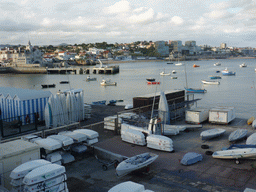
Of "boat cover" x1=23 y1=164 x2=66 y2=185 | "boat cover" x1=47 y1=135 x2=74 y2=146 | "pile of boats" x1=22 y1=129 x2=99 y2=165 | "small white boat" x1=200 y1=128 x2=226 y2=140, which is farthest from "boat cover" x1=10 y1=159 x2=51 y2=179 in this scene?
"small white boat" x1=200 y1=128 x2=226 y2=140

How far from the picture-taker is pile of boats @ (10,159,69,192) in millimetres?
7812

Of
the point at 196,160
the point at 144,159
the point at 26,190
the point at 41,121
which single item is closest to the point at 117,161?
the point at 144,159

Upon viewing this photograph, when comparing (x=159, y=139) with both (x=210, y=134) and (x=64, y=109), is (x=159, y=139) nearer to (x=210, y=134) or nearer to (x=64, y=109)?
(x=210, y=134)

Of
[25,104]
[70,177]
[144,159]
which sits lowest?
[70,177]

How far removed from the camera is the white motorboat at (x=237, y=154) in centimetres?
1114

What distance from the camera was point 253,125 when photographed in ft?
55.0

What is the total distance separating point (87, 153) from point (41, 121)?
672 cm

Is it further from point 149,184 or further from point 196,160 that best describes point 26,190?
point 196,160

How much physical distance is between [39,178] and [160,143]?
274 inches

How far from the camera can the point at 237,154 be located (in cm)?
1139

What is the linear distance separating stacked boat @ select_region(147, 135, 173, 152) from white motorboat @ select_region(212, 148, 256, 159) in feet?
7.56

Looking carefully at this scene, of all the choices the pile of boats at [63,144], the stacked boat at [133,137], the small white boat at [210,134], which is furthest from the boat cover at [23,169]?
the small white boat at [210,134]

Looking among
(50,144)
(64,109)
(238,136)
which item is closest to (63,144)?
(50,144)

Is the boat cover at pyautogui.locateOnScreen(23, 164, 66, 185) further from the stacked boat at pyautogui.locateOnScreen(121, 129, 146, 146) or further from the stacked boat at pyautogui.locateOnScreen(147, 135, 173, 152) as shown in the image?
the stacked boat at pyautogui.locateOnScreen(121, 129, 146, 146)
